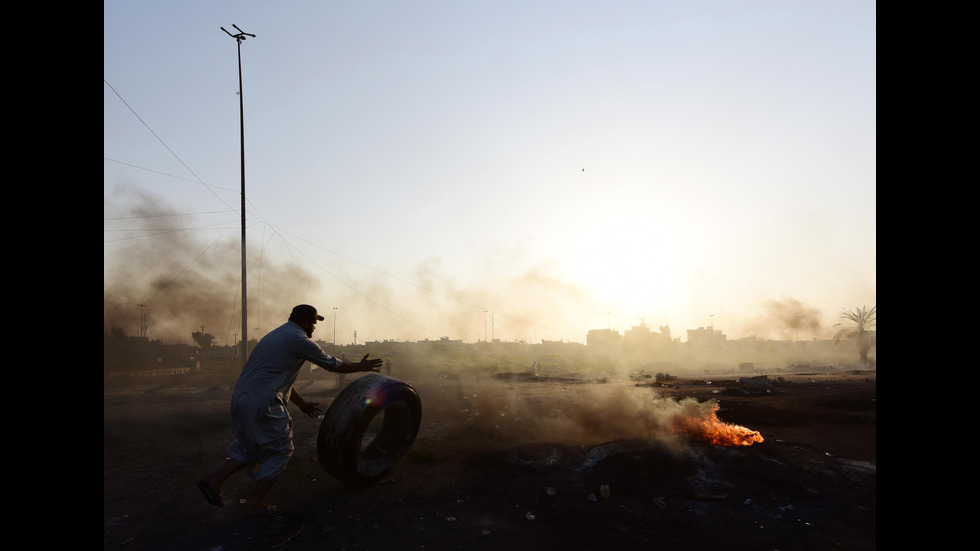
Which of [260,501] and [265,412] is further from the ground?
[265,412]

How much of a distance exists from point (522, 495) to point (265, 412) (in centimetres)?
330

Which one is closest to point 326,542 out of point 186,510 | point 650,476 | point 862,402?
point 186,510

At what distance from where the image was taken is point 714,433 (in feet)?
30.8

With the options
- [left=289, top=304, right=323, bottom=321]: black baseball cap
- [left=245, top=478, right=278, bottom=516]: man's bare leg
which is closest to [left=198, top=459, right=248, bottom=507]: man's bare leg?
[left=245, top=478, right=278, bottom=516]: man's bare leg

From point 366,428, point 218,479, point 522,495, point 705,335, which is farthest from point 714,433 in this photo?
point 705,335

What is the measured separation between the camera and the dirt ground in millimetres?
4953

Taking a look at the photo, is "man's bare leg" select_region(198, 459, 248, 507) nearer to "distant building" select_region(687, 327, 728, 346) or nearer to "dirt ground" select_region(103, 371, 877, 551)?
"dirt ground" select_region(103, 371, 877, 551)

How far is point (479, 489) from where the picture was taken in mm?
6398

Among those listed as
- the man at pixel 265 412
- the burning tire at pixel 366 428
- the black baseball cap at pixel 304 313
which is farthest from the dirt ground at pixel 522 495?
the black baseball cap at pixel 304 313

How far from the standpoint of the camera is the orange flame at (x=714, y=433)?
29.5ft

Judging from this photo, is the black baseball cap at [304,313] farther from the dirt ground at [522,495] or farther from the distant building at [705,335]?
the distant building at [705,335]

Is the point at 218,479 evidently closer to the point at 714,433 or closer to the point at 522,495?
the point at 522,495
